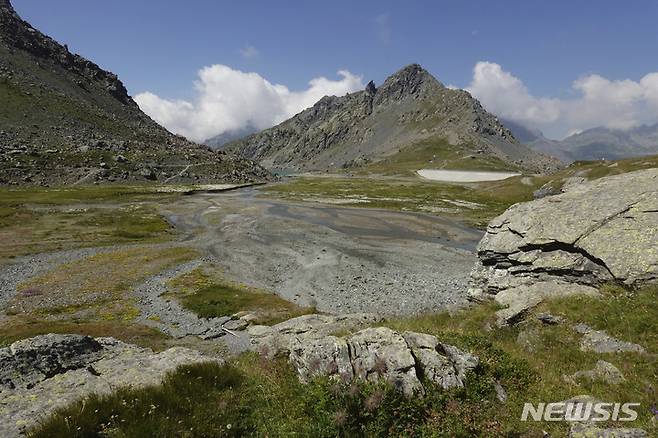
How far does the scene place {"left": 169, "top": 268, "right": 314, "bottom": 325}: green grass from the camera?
37.8 metres

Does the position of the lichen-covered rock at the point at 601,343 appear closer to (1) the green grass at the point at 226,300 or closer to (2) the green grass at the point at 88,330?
(1) the green grass at the point at 226,300

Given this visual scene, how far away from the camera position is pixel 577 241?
942 inches

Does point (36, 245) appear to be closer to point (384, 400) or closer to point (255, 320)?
point (255, 320)

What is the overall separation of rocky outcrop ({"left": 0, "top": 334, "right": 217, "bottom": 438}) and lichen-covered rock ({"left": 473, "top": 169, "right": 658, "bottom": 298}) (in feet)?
72.1

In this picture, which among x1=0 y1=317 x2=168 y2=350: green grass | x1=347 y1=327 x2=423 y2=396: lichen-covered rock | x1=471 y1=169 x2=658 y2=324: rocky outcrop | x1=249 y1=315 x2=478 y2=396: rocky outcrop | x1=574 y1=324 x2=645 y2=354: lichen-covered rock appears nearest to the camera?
x1=347 y1=327 x2=423 y2=396: lichen-covered rock

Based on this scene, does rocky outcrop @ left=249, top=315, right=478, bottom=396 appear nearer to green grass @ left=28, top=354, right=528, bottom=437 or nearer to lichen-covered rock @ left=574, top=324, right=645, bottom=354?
green grass @ left=28, top=354, right=528, bottom=437

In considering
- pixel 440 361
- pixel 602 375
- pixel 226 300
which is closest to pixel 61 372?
pixel 440 361

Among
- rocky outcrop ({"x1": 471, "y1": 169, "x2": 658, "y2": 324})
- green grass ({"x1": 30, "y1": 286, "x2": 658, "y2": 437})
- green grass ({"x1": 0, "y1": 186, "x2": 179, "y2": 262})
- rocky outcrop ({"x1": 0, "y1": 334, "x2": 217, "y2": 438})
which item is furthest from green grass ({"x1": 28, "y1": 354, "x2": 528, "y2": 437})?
green grass ({"x1": 0, "y1": 186, "x2": 179, "y2": 262})

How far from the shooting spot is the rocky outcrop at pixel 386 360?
1127 cm

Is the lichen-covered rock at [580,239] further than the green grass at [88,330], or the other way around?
the green grass at [88,330]

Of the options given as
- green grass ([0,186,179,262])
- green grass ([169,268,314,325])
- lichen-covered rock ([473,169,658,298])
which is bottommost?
green grass ([169,268,314,325])

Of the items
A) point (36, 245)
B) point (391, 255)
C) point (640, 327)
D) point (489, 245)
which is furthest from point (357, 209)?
point (640, 327)

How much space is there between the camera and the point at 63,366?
13773 mm

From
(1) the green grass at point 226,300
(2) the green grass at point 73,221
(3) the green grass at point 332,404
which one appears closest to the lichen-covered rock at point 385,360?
(3) the green grass at point 332,404
